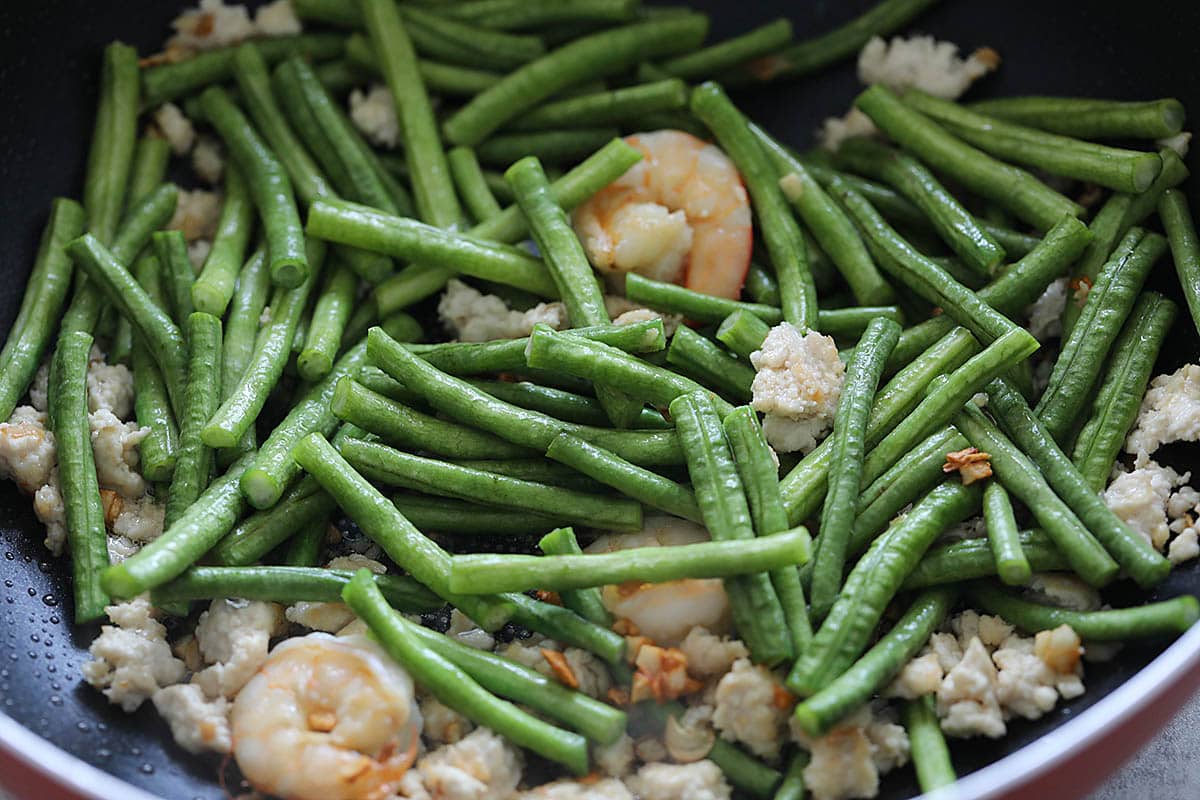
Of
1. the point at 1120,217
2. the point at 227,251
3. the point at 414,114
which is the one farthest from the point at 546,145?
the point at 1120,217

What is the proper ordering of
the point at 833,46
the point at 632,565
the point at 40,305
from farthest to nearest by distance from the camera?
the point at 833,46 < the point at 40,305 < the point at 632,565

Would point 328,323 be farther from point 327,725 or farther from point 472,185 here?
point 327,725

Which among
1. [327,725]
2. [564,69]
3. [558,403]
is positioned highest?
[564,69]

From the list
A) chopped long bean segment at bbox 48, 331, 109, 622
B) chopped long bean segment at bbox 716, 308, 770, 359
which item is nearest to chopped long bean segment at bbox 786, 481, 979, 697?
chopped long bean segment at bbox 716, 308, 770, 359

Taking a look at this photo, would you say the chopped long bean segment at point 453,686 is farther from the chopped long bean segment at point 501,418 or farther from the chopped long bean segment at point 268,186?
the chopped long bean segment at point 268,186

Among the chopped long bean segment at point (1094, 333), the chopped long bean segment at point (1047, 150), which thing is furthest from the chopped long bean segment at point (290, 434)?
the chopped long bean segment at point (1047, 150)

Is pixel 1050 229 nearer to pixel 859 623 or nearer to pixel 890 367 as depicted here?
pixel 890 367

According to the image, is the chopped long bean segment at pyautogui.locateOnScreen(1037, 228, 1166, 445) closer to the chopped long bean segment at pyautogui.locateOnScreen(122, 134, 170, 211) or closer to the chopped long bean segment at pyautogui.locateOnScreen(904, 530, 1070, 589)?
the chopped long bean segment at pyautogui.locateOnScreen(904, 530, 1070, 589)

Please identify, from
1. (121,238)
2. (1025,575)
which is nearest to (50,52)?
(121,238)
